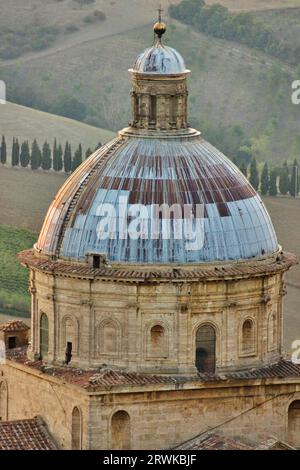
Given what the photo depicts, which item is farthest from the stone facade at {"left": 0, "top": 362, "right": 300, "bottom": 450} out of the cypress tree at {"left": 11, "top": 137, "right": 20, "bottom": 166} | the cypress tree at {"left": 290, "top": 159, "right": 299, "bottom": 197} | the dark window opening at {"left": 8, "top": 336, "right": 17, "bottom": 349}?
the cypress tree at {"left": 11, "top": 137, "right": 20, "bottom": 166}

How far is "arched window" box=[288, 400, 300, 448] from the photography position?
10262 centimetres

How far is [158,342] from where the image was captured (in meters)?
99.8

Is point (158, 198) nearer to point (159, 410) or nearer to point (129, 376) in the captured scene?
point (129, 376)

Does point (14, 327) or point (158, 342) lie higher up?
point (158, 342)

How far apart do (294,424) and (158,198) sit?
8862 mm

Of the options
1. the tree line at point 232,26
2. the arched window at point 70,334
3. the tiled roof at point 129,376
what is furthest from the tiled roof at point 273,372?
the tree line at point 232,26

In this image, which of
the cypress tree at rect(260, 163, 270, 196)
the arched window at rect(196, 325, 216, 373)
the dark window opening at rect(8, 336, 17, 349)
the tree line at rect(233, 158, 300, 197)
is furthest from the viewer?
the tree line at rect(233, 158, 300, 197)

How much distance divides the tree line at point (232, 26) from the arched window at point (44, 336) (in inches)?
1781

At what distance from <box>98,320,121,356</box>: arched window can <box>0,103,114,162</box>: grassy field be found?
151 ft

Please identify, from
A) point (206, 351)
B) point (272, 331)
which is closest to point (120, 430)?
point (206, 351)

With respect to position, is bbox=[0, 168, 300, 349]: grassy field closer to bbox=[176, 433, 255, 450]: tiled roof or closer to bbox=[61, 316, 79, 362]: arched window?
bbox=[176, 433, 255, 450]: tiled roof

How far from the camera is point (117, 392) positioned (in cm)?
9881
